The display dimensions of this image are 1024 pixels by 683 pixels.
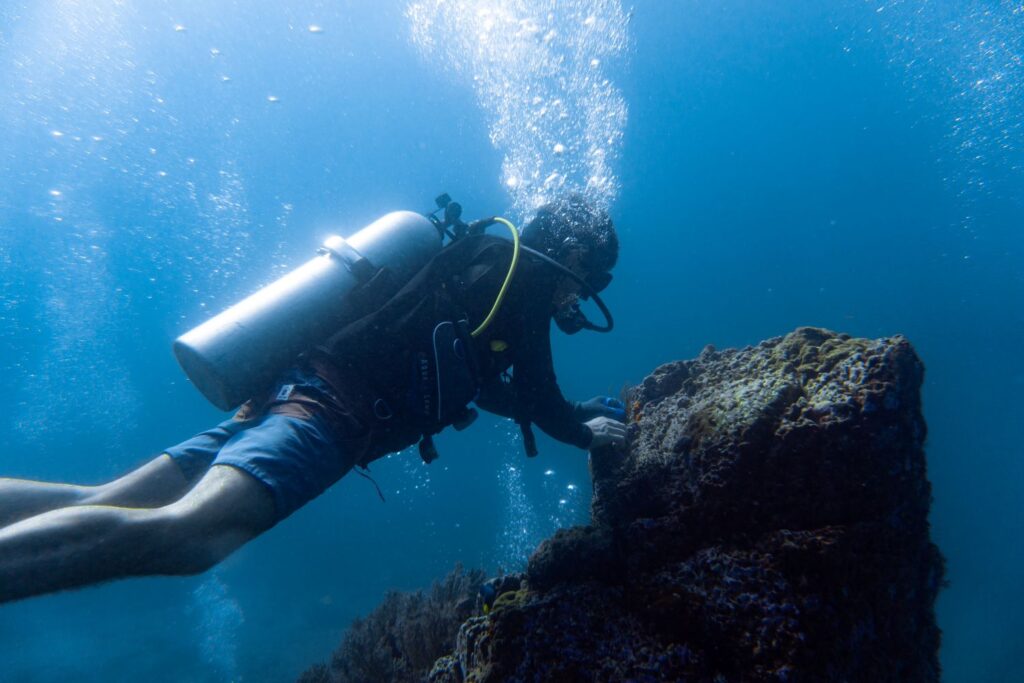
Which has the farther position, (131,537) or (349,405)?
Result: (349,405)

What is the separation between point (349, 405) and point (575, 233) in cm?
222

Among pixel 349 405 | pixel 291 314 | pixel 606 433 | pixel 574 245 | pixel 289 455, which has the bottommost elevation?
pixel 289 455

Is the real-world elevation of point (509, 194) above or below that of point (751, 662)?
above

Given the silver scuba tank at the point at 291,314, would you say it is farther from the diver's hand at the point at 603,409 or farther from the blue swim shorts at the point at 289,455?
the diver's hand at the point at 603,409

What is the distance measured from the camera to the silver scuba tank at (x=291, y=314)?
10.4ft

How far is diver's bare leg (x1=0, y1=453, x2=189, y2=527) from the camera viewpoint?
2834 millimetres

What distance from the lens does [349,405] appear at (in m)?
3.04

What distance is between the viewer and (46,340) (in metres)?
49.6

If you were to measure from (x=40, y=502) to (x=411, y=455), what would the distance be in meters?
38.2

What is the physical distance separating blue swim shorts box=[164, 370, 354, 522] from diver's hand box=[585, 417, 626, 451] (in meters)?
1.79

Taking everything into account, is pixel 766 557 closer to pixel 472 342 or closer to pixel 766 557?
pixel 766 557

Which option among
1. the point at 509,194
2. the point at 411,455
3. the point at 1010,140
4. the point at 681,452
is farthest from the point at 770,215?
the point at 681,452

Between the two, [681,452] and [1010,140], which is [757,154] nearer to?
[1010,140]

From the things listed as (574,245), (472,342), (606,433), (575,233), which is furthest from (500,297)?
(606,433)
